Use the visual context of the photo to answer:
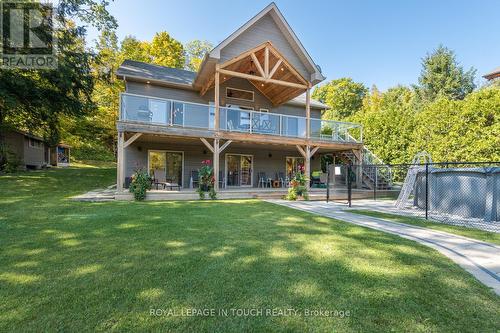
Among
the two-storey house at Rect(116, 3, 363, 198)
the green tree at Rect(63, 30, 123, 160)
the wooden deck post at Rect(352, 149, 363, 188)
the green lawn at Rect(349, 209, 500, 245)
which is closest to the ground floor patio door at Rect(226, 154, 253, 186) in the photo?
the two-storey house at Rect(116, 3, 363, 198)

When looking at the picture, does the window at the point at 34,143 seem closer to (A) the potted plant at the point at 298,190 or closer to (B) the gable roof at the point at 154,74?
(B) the gable roof at the point at 154,74

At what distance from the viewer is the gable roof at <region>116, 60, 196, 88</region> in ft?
38.9

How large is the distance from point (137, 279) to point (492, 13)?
2457 cm

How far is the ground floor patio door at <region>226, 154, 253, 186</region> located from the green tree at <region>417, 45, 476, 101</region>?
2047 cm

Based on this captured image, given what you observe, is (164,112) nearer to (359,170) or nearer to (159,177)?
(159,177)

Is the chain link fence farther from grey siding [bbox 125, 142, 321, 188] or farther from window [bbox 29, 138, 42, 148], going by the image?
window [bbox 29, 138, 42, 148]

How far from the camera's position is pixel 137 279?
2.80 m

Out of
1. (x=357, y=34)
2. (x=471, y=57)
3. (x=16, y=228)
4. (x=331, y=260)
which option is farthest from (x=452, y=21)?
(x=16, y=228)

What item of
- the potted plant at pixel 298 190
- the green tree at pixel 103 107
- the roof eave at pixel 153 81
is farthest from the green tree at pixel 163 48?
the potted plant at pixel 298 190

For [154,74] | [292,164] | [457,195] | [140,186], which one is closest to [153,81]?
[154,74]

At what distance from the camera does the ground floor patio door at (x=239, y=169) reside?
14203 mm

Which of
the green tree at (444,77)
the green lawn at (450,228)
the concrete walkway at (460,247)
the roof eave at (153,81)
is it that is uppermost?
the green tree at (444,77)

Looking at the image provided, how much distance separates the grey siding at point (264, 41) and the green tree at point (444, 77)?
18.4 m

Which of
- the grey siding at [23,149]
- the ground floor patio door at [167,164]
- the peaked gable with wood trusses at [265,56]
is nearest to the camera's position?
the peaked gable with wood trusses at [265,56]
